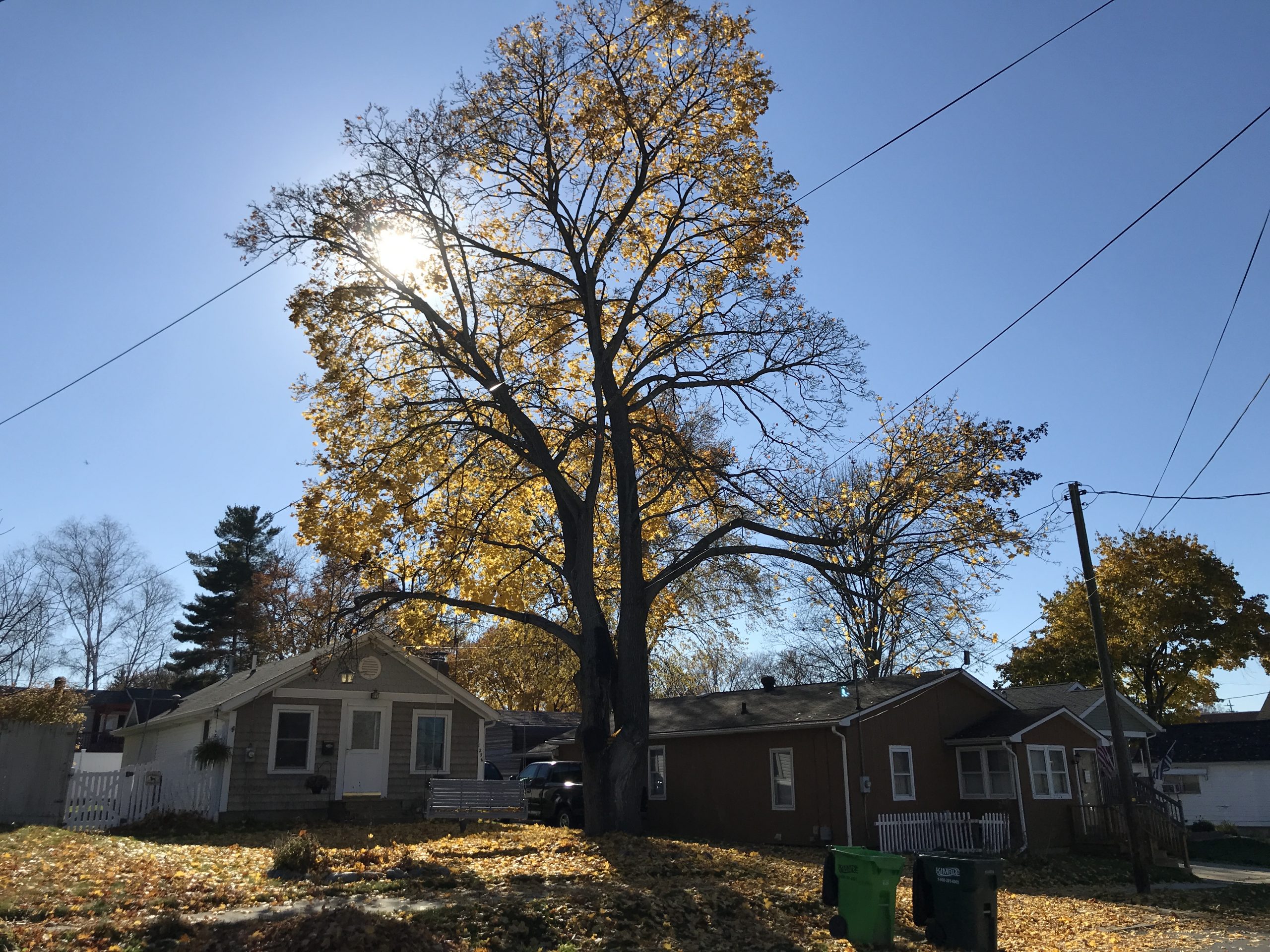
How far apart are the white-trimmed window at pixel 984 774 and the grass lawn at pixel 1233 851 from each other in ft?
22.5

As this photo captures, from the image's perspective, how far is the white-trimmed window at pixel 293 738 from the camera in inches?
898

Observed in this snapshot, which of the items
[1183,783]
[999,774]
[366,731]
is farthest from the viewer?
[1183,783]

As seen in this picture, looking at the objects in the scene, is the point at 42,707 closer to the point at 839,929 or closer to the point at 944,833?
the point at 839,929

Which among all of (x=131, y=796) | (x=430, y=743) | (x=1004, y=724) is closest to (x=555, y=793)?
(x=430, y=743)

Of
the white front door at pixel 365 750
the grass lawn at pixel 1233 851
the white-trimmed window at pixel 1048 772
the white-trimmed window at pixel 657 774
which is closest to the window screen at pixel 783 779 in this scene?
the white-trimmed window at pixel 657 774

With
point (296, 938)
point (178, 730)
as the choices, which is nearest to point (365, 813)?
point (178, 730)

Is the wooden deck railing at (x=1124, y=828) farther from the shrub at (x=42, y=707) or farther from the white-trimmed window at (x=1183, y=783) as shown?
the shrub at (x=42, y=707)

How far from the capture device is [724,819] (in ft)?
81.0

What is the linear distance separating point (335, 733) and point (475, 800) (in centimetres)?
459

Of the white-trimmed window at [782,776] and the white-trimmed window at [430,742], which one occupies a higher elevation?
the white-trimmed window at [430,742]

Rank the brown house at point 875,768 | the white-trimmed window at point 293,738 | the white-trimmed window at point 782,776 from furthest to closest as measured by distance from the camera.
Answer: the white-trimmed window at point 782,776
the white-trimmed window at point 293,738
the brown house at point 875,768

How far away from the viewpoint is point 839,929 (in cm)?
1086

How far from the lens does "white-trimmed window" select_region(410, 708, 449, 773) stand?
80.9 ft

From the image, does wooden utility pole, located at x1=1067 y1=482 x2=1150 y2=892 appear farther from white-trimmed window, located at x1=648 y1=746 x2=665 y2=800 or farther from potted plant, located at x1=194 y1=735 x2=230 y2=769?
potted plant, located at x1=194 y1=735 x2=230 y2=769
